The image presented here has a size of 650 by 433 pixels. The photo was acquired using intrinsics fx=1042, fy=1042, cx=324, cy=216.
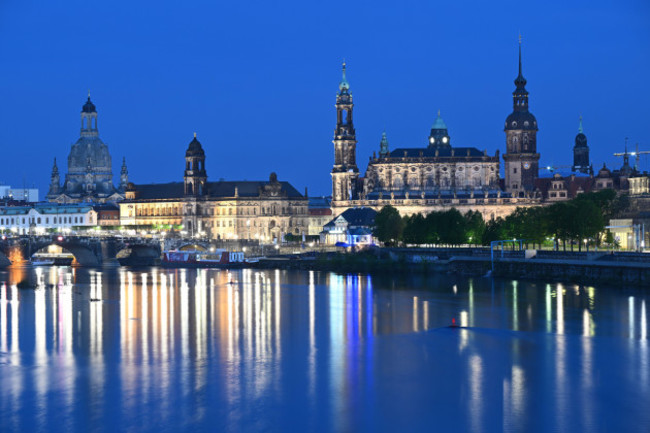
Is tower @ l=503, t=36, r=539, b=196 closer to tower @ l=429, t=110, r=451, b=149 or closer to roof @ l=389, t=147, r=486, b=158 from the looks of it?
roof @ l=389, t=147, r=486, b=158

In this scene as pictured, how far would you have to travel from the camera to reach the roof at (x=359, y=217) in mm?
154375

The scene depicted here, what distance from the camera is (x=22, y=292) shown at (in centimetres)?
8400

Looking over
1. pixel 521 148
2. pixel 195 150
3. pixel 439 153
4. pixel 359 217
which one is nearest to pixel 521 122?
pixel 521 148

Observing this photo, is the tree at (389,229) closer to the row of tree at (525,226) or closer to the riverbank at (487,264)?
the row of tree at (525,226)

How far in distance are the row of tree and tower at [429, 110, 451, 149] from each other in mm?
38328

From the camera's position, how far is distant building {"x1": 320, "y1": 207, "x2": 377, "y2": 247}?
149750mm

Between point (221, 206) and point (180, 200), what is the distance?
870 cm

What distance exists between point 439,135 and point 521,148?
1770 cm

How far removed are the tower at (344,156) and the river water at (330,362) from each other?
311 feet

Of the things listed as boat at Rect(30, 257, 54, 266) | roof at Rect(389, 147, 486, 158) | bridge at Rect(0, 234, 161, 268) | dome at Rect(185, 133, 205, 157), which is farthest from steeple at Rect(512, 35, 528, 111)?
boat at Rect(30, 257, 54, 266)

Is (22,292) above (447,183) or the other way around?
the other way around

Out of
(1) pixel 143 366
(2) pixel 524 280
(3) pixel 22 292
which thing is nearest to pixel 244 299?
(3) pixel 22 292

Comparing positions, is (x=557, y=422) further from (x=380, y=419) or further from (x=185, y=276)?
(x=185, y=276)

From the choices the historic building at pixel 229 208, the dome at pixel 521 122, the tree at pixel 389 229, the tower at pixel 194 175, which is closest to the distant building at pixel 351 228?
the tree at pixel 389 229
